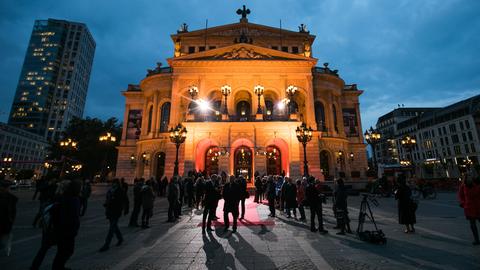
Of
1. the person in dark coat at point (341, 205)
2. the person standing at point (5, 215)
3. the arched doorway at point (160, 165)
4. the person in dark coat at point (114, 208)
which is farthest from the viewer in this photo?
the arched doorway at point (160, 165)

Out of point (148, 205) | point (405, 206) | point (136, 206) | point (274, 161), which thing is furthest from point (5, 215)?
point (274, 161)

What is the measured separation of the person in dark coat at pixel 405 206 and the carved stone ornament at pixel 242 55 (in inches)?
990

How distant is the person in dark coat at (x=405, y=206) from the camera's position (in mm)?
7202

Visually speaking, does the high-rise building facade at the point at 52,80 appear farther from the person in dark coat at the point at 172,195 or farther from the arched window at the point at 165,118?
the person in dark coat at the point at 172,195

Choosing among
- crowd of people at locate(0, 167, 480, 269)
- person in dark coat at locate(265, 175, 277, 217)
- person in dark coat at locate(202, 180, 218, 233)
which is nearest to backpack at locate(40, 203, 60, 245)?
crowd of people at locate(0, 167, 480, 269)

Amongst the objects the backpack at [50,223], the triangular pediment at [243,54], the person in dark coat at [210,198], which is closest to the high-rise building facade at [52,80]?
the triangular pediment at [243,54]

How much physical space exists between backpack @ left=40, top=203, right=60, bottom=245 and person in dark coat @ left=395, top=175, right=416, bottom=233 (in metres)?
9.28

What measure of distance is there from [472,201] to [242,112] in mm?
25944

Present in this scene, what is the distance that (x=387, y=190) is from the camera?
1925cm

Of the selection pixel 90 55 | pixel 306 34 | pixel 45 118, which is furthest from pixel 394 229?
pixel 90 55

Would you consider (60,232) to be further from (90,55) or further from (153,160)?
(90,55)

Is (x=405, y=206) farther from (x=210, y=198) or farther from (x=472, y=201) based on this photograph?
(x=210, y=198)

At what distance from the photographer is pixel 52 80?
98.3m

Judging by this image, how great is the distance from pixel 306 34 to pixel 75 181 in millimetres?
38200
